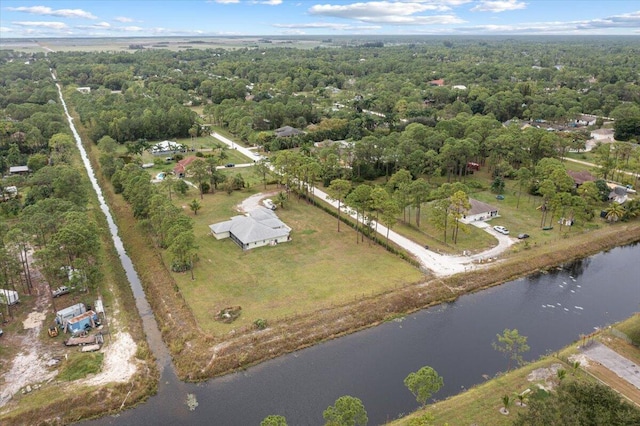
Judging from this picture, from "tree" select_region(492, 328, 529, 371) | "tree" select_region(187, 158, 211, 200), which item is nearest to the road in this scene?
"tree" select_region(492, 328, 529, 371)

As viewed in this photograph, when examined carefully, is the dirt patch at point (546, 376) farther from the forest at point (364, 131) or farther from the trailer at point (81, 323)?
the trailer at point (81, 323)

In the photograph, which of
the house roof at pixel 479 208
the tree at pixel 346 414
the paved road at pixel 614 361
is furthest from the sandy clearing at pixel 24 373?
the house roof at pixel 479 208

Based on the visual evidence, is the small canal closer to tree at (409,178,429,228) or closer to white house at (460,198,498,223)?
white house at (460,198,498,223)

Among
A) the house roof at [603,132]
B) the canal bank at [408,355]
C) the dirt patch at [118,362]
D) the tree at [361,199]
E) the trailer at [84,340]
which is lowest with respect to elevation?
the canal bank at [408,355]

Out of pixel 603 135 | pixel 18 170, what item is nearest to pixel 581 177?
pixel 603 135

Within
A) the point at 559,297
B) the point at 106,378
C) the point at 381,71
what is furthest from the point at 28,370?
the point at 381,71

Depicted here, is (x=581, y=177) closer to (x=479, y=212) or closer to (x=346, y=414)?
(x=479, y=212)

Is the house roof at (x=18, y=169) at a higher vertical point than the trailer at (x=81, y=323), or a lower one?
higher
